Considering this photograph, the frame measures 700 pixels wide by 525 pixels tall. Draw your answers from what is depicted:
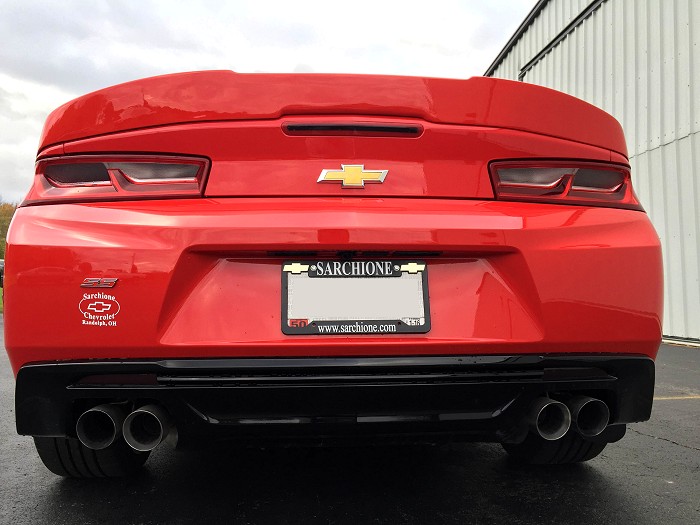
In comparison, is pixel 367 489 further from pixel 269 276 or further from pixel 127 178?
pixel 127 178

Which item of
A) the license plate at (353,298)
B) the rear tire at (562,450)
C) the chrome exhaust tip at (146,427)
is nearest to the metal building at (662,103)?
Result: the rear tire at (562,450)

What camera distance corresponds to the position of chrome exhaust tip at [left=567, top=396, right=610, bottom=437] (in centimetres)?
177

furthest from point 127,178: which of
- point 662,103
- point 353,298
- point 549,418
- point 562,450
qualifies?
point 662,103

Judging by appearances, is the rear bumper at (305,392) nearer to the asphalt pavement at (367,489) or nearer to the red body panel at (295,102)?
the asphalt pavement at (367,489)

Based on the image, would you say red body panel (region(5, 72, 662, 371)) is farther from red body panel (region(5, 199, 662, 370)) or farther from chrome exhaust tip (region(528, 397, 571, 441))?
chrome exhaust tip (region(528, 397, 571, 441))

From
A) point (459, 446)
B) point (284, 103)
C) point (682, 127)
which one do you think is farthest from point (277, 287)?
point (682, 127)

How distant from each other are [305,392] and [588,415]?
0.85m

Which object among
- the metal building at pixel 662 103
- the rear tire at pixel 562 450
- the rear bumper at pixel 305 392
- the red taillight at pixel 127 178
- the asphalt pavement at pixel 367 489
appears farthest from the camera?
the metal building at pixel 662 103

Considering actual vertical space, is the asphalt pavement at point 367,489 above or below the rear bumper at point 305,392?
below

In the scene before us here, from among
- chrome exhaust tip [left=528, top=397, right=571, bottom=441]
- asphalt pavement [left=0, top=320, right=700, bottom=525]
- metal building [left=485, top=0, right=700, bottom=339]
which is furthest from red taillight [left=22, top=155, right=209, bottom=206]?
metal building [left=485, top=0, right=700, bottom=339]

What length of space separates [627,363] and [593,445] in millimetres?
697

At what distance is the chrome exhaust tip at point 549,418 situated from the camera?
1757 mm

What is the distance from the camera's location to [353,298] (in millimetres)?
1658

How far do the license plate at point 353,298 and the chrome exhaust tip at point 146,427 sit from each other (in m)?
0.42
